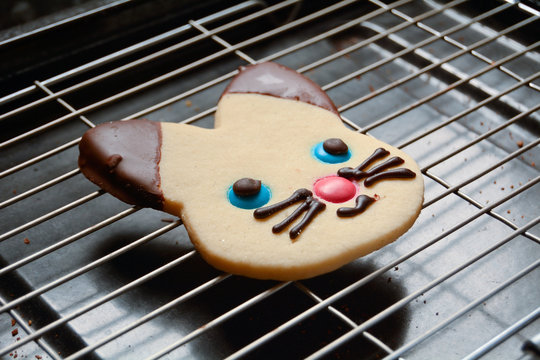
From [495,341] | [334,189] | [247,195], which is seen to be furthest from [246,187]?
[495,341]

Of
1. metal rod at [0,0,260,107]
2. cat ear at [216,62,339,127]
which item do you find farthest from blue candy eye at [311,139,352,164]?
metal rod at [0,0,260,107]

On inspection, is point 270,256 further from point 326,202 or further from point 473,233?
point 473,233

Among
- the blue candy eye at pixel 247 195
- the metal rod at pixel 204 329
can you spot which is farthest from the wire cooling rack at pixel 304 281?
the blue candy eye at pixel 247 195

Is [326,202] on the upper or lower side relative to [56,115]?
upper

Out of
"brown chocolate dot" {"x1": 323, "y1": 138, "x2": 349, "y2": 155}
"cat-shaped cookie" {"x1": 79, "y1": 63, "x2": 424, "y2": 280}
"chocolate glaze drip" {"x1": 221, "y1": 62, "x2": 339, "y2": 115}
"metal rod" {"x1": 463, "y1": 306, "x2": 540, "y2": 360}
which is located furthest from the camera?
"chocolate glaze drip" {"x1": 221, "y1": 62, "x2": 339, "y2": 115}

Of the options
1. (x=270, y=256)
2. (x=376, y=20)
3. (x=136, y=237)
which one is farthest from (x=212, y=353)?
(x=376, y=20)

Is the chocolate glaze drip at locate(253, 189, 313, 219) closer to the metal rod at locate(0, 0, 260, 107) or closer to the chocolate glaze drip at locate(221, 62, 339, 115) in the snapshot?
the chocolate glaze drip at locate(221, 62, 339, 115)

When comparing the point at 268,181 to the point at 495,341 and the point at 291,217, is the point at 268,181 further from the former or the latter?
the point at 495,341
